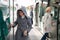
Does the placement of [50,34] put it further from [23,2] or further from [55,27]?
[23,2]

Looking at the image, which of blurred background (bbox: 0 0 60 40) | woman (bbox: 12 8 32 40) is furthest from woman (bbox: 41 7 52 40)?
woman (bbox: 12 8 32 40)

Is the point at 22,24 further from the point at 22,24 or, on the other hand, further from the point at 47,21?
the point at 47,21

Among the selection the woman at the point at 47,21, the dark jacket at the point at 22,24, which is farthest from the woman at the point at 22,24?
the woman at the point at 47,21

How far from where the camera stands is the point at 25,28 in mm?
1644

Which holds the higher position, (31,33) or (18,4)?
(18,4)

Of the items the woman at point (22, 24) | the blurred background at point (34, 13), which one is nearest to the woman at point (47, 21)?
the blurred background at point (34, 13)

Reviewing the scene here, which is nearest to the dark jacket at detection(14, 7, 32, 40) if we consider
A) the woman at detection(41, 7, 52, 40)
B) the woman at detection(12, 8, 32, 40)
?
the woman at detection(12, 8, 32, 40)

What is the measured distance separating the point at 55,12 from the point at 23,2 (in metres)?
0.30

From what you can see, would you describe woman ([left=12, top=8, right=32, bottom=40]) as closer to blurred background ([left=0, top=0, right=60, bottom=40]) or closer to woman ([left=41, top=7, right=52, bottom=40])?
blurred background ([left=0, top=0, right=60, bottom=40])

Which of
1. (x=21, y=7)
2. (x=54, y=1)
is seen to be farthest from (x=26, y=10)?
(x=54, y=1)

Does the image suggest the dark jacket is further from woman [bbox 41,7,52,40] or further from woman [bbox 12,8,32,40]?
woman [bbox 41,7,52,40]

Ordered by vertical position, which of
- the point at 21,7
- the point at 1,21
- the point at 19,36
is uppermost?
the point at 21,7

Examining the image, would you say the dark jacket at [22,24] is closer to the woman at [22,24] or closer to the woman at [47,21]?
the woman at [22,24]

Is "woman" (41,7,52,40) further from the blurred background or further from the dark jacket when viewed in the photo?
the dark jacket
